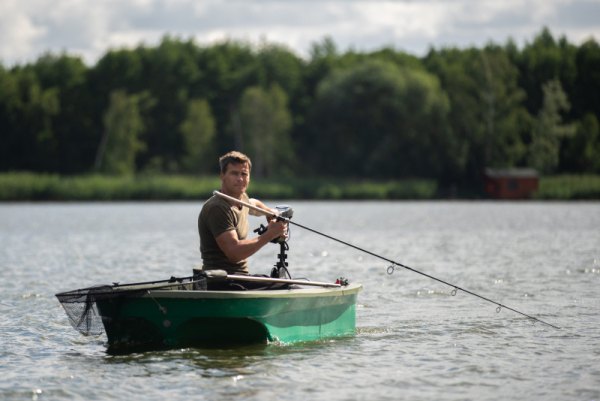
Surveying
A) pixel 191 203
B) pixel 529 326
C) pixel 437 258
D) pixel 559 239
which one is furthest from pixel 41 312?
pixel 191 203

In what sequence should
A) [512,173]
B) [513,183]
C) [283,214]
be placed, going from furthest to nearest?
[512,173]
[513,183]
[283,214]

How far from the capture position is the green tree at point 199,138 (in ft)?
302

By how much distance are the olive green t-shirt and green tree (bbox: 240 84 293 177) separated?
3047 inches

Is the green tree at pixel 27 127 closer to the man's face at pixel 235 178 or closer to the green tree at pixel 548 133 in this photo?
the green tree at pixel 548 133

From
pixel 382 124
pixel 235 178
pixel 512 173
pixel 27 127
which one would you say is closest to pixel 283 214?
pixel 235 178

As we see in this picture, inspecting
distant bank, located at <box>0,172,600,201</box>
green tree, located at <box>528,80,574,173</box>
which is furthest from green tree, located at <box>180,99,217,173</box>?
green tree, located at <box>528,80,574,173</box>

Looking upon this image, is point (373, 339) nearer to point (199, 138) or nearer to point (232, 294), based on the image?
point (232, 294)

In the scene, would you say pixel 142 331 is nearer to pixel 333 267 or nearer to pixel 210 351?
pixel 210 351

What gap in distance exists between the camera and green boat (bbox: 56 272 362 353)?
1224 cm

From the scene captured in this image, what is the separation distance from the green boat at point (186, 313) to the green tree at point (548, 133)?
228 feet

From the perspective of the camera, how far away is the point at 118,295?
12250mm

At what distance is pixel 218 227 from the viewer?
12.5m

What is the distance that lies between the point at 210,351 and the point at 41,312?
17.1 ft

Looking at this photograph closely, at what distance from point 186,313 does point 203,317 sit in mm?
184
